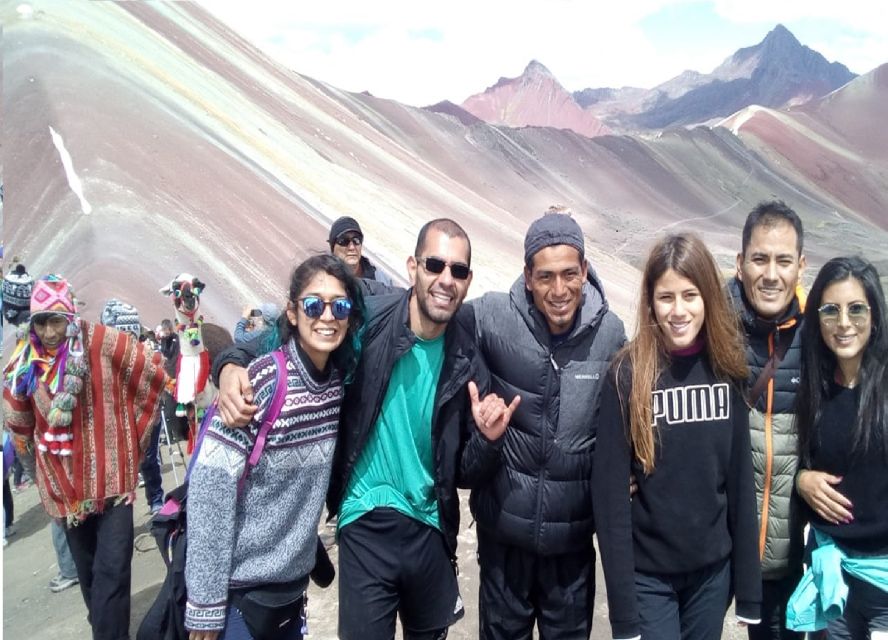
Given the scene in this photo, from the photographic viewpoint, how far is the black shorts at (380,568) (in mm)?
2018

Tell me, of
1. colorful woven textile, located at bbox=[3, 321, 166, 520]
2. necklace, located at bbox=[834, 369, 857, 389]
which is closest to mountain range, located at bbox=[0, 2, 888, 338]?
necklace, located at bbox=[834, 369, 857, 389]

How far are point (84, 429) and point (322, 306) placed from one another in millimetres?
1432

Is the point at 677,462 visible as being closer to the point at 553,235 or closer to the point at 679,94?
the point at 553,235

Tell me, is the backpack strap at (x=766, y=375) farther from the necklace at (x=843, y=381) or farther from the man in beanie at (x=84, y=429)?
the man in beanie at (x=84, y=429)

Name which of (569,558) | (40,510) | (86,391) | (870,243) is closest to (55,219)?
(40,510)

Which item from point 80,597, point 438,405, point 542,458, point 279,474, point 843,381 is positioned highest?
point 843,381

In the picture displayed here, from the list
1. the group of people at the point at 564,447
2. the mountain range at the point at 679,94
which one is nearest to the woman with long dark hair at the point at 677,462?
the group of people at the point at 564,447

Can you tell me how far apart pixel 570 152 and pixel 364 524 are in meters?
32.6

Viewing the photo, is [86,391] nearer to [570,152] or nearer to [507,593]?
[507,593]

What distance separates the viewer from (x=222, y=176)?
9961 millimetres

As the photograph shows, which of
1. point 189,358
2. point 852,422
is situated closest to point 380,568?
point 852,422

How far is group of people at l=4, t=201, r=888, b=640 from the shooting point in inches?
73.2

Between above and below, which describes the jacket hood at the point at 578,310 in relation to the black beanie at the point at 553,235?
below

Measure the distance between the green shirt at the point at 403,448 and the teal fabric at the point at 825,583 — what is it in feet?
3.92
